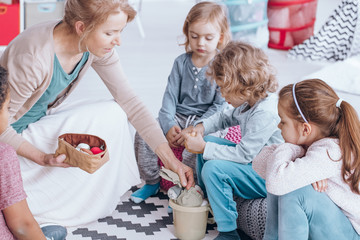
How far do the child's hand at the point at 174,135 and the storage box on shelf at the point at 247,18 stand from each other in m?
2.30

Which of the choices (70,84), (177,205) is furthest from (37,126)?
(177,205)

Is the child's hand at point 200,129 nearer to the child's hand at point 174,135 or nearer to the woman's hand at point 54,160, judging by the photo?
the child's hand at point 174,135

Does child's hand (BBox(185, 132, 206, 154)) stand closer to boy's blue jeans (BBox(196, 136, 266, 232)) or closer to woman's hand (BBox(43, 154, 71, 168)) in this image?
boy's blue jeans (BBox(196, 136, 266, 232))

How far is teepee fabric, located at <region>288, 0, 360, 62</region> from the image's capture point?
4145mm

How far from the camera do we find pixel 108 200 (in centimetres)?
209

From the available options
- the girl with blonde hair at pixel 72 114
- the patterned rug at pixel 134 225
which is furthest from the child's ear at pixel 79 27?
the patterned rug at pixel 134 225

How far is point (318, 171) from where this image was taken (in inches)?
59.8

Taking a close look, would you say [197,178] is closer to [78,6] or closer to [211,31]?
[211,31]

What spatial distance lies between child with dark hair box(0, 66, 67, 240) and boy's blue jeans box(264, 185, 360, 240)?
69 cm

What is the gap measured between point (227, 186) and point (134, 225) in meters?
0.40

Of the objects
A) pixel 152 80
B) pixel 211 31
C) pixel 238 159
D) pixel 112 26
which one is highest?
pixel 112 26

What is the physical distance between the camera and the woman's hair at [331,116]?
151 centimetres

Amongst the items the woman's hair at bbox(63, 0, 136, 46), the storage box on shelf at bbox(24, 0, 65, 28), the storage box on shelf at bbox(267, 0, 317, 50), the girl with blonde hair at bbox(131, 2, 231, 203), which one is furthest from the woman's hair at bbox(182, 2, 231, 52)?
the storage box on shelf at bbox(24, 0, 65, 28)

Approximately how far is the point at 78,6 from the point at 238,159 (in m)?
0.76
